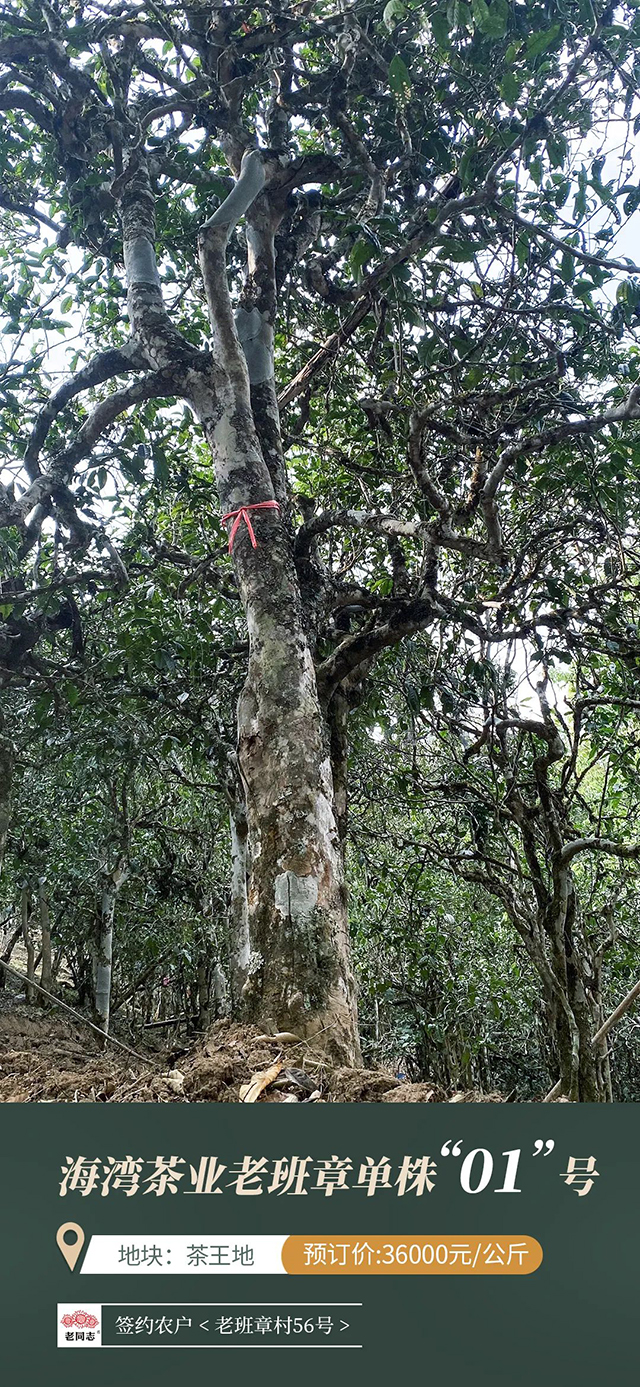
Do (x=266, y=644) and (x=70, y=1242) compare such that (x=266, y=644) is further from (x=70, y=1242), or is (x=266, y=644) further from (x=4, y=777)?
(x=4, y=777)

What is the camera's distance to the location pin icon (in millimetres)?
1549

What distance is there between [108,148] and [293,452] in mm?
2483

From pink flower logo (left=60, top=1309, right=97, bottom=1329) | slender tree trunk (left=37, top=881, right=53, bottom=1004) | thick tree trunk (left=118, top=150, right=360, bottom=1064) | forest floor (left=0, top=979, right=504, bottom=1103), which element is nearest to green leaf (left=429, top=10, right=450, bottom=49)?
thick tree trunk (left=118, top=150, right=360, bottom=1064)

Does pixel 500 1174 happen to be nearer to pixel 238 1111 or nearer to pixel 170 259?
pixel 238 1111

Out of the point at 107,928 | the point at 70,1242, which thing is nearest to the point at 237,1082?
the point at 70,1242

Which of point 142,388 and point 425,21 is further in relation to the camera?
point 142,388

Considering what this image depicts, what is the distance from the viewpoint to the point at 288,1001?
235 cm

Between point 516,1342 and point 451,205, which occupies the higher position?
point 451,205

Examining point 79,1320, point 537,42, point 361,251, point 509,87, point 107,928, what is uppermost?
point 537,42

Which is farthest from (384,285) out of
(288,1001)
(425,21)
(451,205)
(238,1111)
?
(238,1111)

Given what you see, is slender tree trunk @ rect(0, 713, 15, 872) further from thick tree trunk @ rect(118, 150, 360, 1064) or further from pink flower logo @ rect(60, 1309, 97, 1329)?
A: pink flower logo @ rect(60, 1309, 97, 1329)

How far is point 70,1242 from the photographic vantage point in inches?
61.2

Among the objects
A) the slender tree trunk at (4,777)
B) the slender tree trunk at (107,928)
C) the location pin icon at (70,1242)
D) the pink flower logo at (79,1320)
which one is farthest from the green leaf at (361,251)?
the slender tree trunk at (107,928)

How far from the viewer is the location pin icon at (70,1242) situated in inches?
61.0
